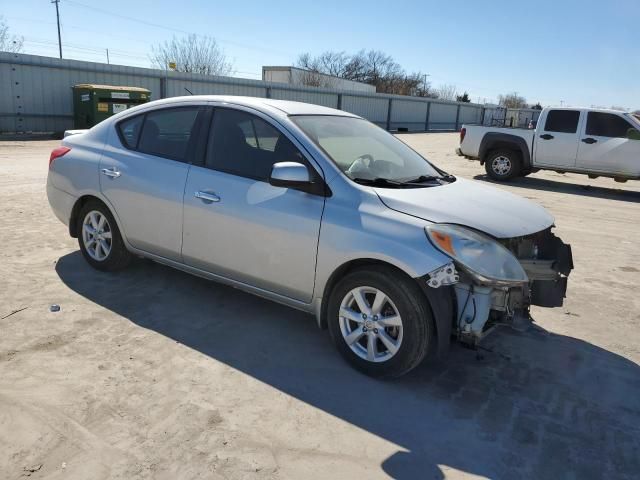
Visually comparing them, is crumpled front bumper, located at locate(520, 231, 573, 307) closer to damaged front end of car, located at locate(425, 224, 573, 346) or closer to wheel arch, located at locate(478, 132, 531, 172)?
damaged front end of car, located at locate(425, 224, 573, 346)

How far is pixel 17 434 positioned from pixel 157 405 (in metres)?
0.71

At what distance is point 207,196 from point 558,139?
36.7 ft

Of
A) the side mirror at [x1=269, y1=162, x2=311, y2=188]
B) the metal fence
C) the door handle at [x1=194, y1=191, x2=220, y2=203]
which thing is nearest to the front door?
the door handle at [x1=194, y1=191, x2=220, y2=203]

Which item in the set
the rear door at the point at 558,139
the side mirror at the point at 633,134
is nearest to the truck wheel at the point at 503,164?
the rear door at the point at 558,139

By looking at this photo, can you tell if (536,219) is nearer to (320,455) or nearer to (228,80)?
(320,455)

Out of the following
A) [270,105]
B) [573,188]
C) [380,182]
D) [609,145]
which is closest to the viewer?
[380,182]

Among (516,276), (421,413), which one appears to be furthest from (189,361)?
(516,276)

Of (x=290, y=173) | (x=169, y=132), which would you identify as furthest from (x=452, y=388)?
(x=169, y=132)

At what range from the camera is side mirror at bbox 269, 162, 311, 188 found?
11.6ft

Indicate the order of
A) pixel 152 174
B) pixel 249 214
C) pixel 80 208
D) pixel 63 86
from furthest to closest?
pixel 63 86, pixel 80 208, pixel 152 174, pixel 249 214

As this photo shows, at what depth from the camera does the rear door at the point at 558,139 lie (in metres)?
12.8

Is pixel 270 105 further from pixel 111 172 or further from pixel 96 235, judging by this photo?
pixel 96 235

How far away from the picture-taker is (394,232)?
10.9 feet

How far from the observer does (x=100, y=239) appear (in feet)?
16.5
